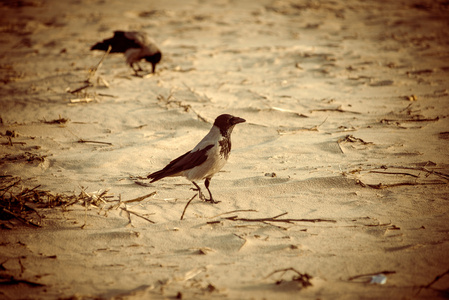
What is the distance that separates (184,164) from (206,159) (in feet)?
0.73

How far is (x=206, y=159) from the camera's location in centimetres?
442

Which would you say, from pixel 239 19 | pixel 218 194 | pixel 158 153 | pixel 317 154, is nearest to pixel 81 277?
pixel 218 194

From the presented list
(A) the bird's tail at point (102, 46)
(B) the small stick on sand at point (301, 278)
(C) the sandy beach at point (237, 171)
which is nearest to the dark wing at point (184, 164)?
(C) the sandy beach at point (237, 171)

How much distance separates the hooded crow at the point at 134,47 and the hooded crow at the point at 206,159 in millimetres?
4962

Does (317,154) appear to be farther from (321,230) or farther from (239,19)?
(239,19)

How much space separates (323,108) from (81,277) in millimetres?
4808

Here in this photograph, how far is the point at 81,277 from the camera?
3.18 metres

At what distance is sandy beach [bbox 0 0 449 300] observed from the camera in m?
3.19

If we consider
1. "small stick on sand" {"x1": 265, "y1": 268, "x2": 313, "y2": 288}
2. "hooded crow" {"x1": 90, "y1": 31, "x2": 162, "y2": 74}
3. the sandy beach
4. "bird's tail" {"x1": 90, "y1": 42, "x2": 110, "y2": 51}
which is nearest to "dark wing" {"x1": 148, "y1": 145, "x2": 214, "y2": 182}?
the sandy beach

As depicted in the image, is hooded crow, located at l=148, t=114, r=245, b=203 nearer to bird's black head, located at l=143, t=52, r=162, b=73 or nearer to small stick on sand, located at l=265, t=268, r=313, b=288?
small stick on sand, located at l=265, t=268, r=313, b=288

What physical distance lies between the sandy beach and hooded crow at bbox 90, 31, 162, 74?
0.94ft

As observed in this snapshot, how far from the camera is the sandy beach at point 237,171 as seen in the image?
319 cm

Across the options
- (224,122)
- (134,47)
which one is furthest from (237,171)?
(134,47)

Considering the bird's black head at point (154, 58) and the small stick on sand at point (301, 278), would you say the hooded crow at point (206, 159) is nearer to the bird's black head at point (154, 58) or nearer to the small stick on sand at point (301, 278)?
the small stick on sand at point (301, 278)
